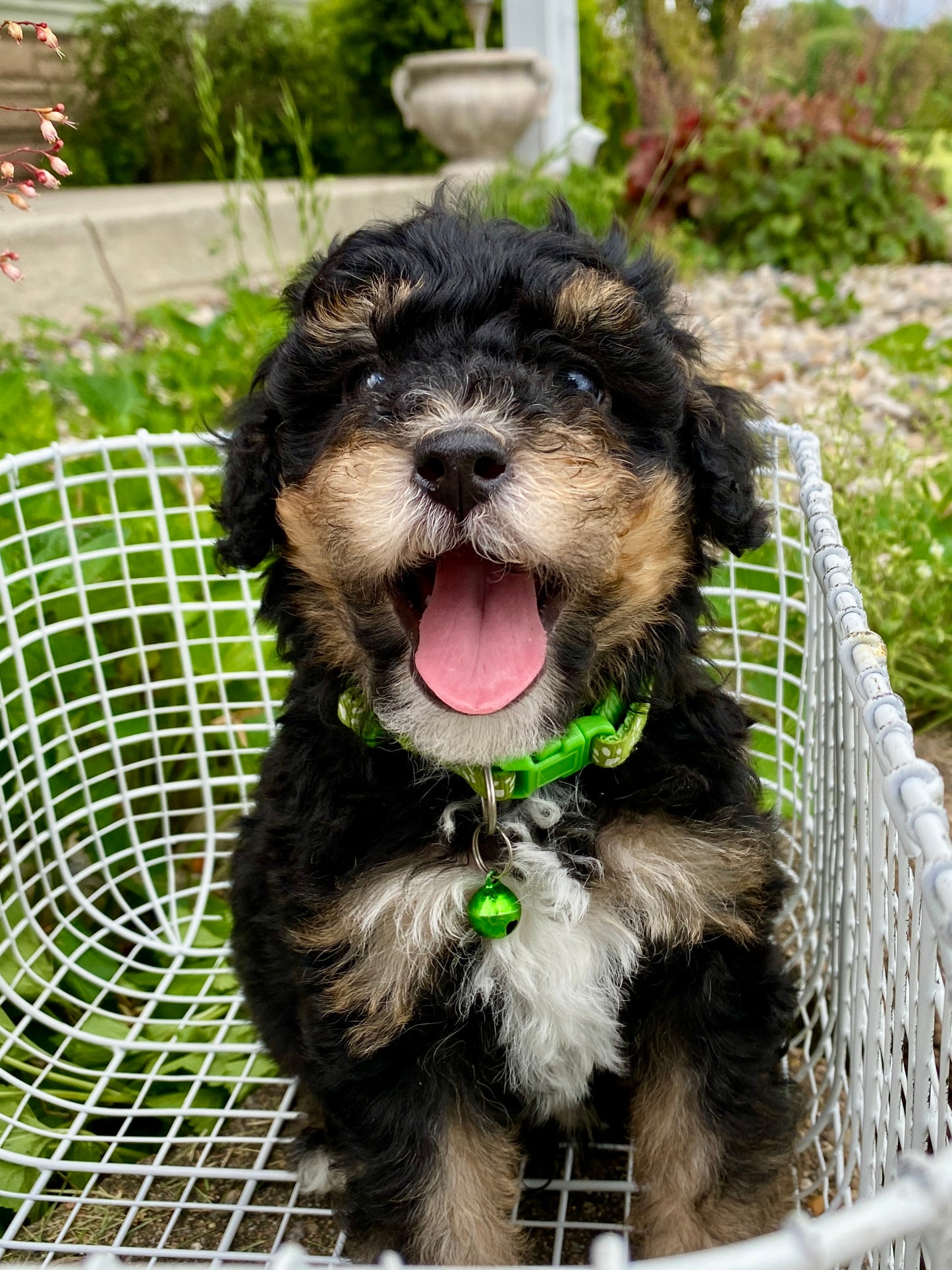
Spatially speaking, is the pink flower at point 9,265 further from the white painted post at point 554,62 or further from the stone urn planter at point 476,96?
the white painted post at point 554,62

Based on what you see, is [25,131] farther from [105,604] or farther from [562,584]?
[562,584]

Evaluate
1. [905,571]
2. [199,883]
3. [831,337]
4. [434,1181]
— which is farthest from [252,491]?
[831,337]

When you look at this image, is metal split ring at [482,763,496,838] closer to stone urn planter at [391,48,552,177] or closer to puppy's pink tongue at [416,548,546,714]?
puppy's pink tongue at [416,548,546,714]

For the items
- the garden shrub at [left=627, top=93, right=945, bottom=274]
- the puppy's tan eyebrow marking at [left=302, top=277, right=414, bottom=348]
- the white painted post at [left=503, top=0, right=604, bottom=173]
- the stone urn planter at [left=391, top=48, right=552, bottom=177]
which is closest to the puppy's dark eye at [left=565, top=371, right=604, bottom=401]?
the puppy's tan eyebrow marking at [left=302, top=277, right=414, bottom=348]

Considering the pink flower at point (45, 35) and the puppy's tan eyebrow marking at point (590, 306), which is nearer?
the pink flower at point (45, 35)

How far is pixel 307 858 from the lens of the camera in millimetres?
2002

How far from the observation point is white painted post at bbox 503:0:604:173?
10.5 meters

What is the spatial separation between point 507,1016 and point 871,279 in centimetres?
717

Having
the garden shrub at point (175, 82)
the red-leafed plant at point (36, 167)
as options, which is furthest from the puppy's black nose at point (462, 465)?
the garden shrub at point (175, 82)

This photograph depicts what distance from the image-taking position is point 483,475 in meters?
1.72

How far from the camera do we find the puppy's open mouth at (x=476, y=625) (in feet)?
6.09

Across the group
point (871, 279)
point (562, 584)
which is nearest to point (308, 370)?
point (562, 584)

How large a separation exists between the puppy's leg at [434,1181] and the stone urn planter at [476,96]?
8.69m

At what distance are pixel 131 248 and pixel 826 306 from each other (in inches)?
163
